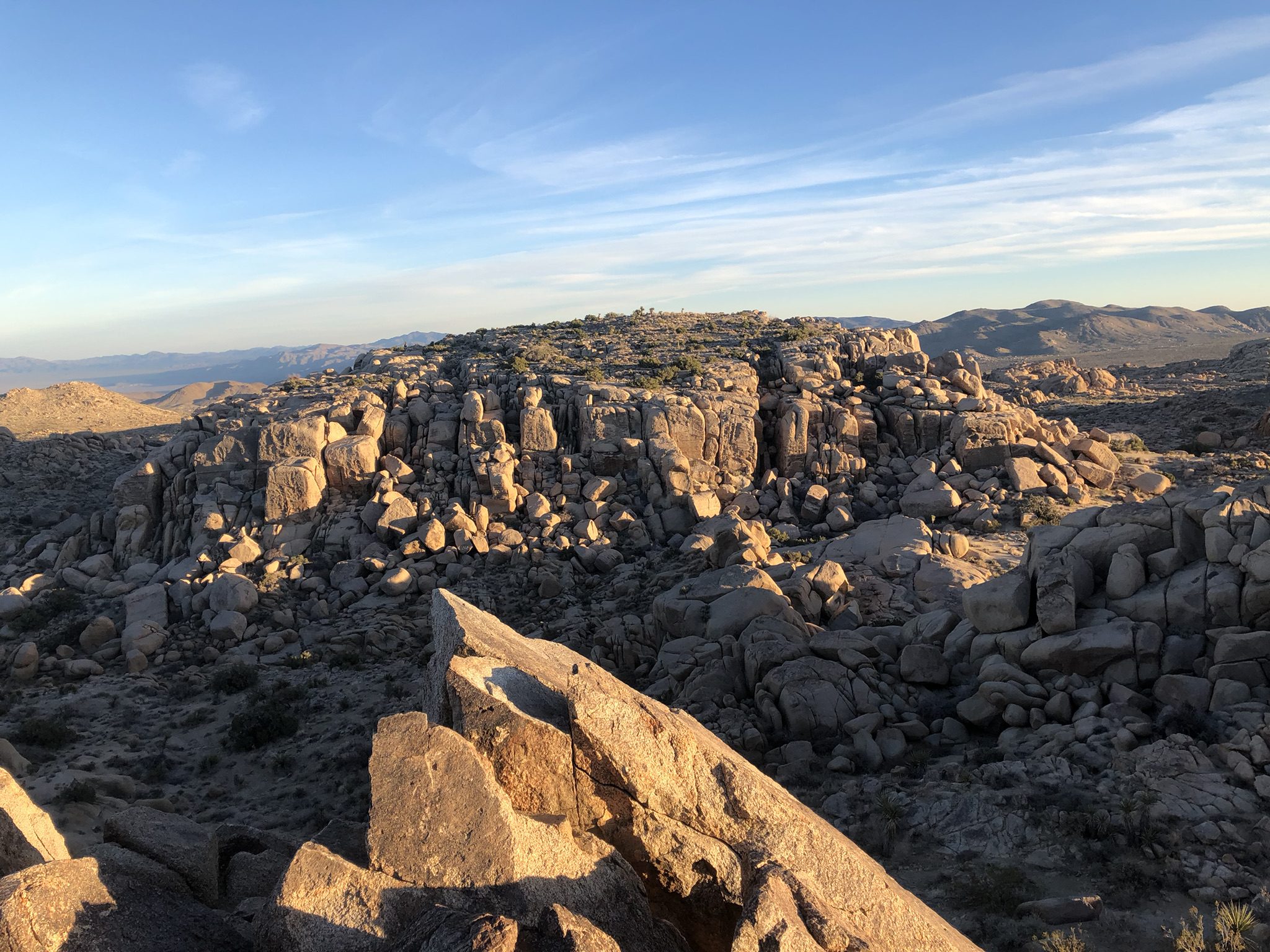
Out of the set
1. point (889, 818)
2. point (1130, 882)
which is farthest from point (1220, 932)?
point (889, 818)

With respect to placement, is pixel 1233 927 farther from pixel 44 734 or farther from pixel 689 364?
pixel 689 364

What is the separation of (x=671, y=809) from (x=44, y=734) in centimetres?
1483

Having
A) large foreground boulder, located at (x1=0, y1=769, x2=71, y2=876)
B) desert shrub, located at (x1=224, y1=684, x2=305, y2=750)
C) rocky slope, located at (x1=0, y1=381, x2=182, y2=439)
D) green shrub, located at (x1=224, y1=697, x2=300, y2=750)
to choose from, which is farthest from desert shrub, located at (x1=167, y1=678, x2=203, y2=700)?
rocky slope, located at (x1=0, y1=381, x2=182, y2=439)

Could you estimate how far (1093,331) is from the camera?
125 m

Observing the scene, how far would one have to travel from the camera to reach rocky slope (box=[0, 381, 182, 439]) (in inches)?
1860

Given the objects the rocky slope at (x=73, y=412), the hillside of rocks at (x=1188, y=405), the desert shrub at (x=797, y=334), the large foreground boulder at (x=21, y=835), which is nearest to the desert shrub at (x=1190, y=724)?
the large foreground boulder at (x=21, y=835)

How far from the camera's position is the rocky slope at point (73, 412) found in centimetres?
4725

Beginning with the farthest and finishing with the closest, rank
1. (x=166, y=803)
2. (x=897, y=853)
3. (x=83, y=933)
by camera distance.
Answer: (x=166, y=803), (x=897, y=853), (x=83, y=933)

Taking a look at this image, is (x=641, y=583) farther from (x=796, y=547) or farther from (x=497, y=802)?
(x=497, y=802)

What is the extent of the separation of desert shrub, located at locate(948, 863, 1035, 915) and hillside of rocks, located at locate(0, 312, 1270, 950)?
0.06m

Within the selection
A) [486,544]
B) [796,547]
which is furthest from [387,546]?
[796,547]

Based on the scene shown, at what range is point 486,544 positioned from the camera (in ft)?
73.4

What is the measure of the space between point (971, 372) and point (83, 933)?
27965 mm

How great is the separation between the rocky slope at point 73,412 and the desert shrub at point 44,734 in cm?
3512
